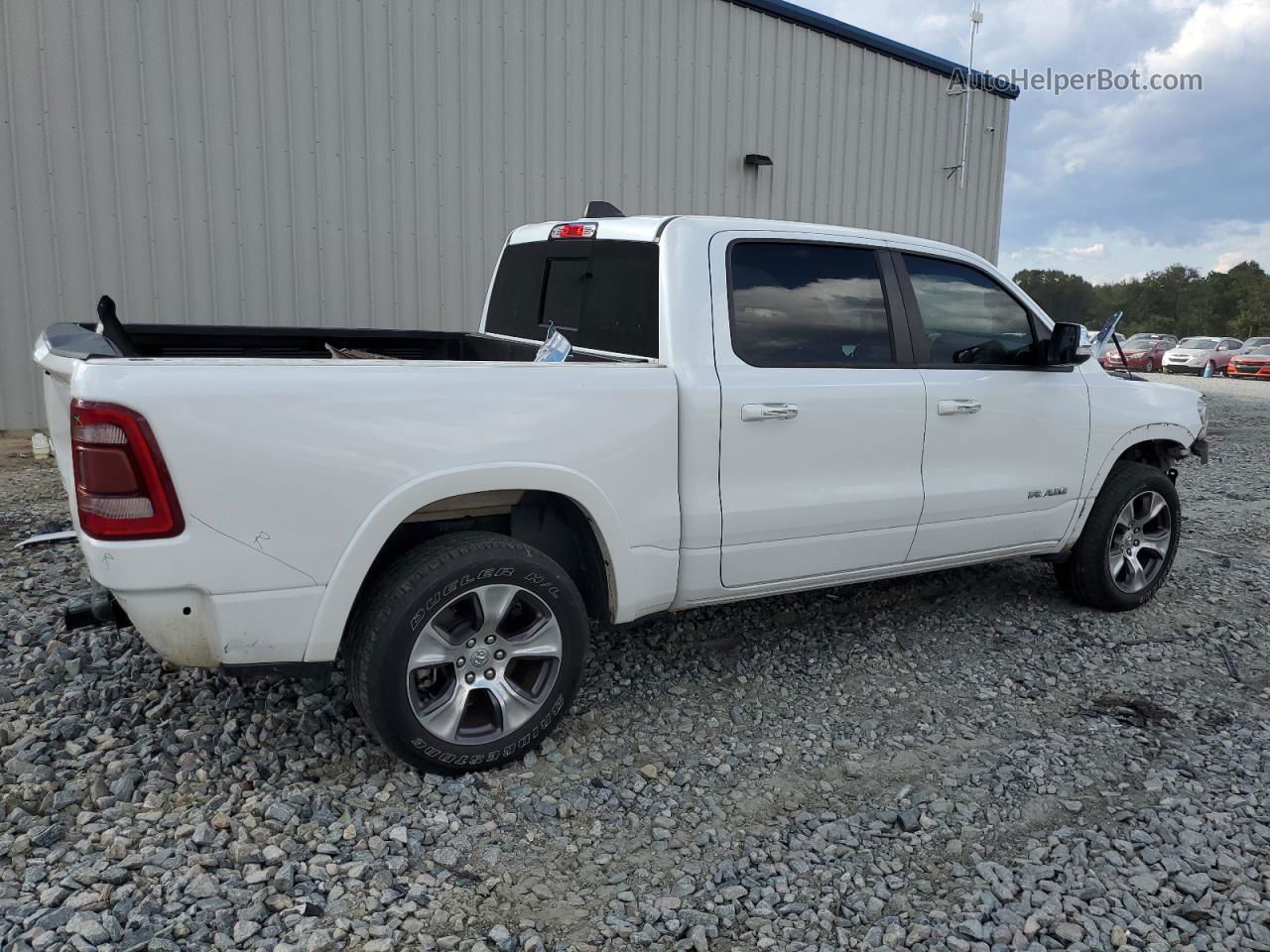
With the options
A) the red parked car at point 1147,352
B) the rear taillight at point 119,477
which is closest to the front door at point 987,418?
the rear taillight at point 119,477

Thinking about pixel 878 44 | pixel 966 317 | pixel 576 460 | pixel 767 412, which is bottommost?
pixel 576 460

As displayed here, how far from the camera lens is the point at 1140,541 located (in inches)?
190

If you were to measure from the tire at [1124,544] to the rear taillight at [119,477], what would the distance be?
4128 millimetres

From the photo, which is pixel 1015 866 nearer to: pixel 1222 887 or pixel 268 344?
pixel 1222 887

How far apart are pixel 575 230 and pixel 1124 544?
3.21 metres

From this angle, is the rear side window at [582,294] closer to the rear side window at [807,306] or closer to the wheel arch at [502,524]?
the rear side window at [807,306]

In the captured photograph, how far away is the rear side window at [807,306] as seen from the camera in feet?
11.5

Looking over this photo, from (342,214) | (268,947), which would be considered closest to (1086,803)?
(268,947)

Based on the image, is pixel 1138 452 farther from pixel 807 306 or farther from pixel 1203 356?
pixel 1203 356

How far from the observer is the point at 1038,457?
14.0 feet

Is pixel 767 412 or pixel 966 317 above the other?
pixel 966 317

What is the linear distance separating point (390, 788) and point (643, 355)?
172cm

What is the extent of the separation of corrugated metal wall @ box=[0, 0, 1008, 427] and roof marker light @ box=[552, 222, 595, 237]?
464 cm

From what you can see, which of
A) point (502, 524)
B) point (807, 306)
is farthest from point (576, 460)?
point (807, 306)
